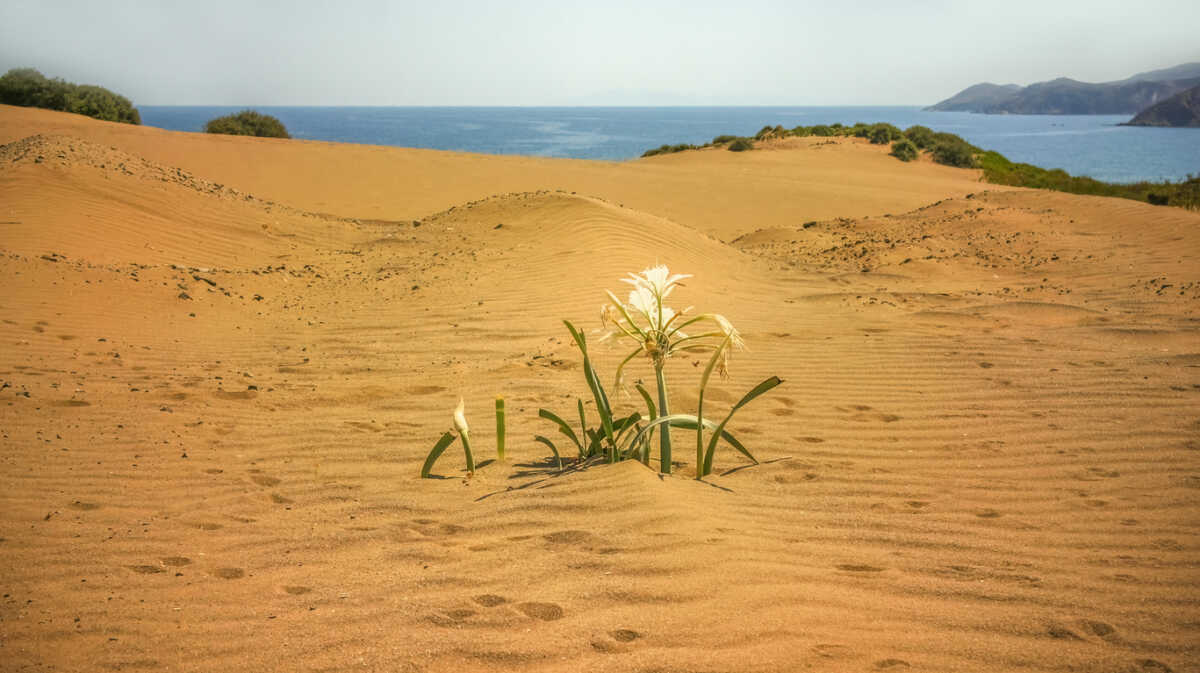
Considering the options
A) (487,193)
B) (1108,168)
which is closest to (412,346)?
(487,193)

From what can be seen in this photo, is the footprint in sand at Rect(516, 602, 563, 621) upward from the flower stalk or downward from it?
downward

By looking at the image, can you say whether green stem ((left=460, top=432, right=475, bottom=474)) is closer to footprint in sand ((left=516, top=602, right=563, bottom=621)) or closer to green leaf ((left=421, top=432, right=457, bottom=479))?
green leaf ((left=421, top=432, right=457, bottom=479))

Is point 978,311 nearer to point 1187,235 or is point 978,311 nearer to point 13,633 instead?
point 1187,235

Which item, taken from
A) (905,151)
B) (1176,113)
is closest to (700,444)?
(905,151)

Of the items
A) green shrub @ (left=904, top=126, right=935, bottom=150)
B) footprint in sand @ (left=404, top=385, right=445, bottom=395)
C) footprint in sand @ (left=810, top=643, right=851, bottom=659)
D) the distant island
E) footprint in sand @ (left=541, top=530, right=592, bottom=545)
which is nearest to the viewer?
footprint in sand @ (left=810, top=643, right=851, bottom=659)

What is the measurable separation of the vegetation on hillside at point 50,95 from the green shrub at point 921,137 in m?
29.8

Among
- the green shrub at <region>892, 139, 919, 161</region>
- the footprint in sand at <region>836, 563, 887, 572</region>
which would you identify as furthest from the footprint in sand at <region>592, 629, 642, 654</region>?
the green shrub at <region>892, 139, 919, 161</region>

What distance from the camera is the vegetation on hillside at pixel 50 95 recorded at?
2700 centimetres

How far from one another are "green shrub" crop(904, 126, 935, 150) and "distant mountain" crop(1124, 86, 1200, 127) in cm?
5067

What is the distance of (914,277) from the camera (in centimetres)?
997

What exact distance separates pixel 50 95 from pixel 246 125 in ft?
20.5

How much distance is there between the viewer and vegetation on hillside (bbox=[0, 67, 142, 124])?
88.6 ft

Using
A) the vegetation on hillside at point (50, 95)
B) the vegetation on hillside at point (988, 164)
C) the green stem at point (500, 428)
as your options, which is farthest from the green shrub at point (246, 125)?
the green stem at point (500, 428)

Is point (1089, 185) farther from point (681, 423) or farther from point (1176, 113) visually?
point (1176, 113)
